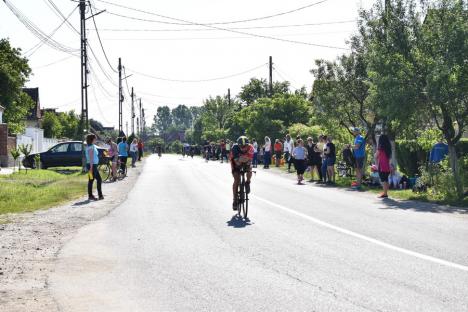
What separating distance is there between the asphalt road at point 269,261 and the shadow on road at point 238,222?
0.02 m

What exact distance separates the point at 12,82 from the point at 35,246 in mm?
47216

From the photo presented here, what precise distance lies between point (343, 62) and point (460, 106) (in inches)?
327

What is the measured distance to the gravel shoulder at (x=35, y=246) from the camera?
20.3 ft

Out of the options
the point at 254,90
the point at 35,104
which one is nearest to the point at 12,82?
the point at 35,104

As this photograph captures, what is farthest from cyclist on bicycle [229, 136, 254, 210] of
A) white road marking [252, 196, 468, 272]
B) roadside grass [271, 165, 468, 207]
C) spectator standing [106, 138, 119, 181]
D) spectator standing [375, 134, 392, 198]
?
spectator standing [106, 138, 119, 181]

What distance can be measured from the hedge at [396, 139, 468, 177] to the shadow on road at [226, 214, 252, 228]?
11296 millimetres

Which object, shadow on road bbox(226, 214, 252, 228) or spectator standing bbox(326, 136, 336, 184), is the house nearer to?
spectator standing bbox(326, 136, 336, 184)

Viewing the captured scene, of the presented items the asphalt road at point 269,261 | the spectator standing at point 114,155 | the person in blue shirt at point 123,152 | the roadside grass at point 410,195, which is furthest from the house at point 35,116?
the asphalt road at point 269,261

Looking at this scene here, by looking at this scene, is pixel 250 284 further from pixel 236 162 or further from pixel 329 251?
pixel 236 162

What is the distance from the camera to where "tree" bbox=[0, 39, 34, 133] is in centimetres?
5278

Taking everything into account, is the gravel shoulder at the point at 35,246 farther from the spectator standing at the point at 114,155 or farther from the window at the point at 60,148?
the window at the point at 60,148

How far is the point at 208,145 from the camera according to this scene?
5016 centimetres

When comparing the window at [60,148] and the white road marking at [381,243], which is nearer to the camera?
the white road marking at [381,243]

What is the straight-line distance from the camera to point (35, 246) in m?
9.45
